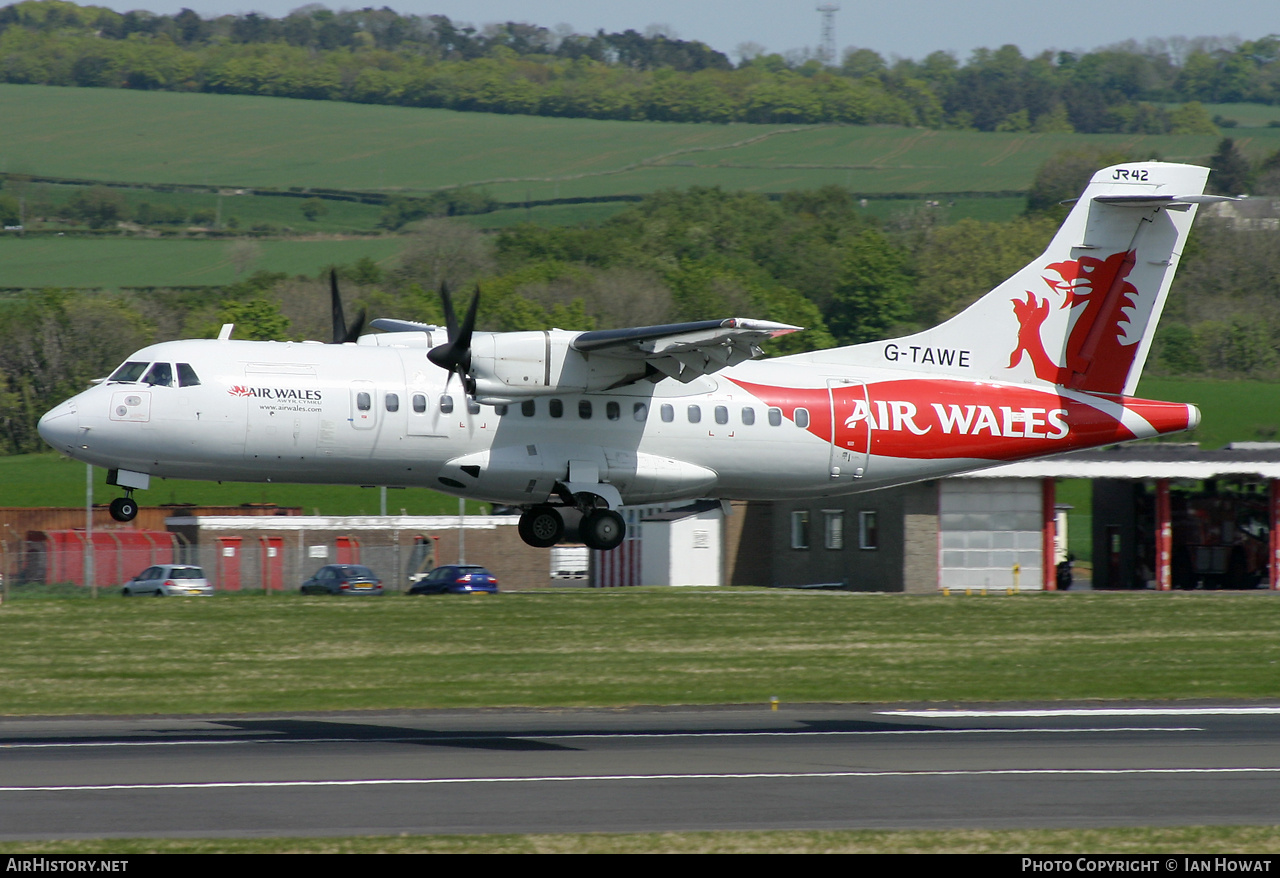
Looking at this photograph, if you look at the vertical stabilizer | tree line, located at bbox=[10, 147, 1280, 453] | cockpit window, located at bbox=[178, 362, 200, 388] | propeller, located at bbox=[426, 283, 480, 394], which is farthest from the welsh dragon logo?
tree line, located at bbox=[10, 147, 1280, 453]

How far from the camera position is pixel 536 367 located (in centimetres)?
2208

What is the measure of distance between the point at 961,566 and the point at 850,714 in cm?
2258

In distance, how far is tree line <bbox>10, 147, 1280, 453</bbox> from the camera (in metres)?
81.5

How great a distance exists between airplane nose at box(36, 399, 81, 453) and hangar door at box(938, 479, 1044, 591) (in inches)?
1240

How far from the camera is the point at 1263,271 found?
112 metres

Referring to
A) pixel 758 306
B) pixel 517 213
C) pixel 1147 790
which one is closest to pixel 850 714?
pixel 1147 790

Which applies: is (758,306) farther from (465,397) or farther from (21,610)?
(465,397)

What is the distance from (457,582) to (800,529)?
45.2 feet

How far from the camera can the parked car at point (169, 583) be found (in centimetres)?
4316

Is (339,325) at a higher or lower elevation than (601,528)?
higher

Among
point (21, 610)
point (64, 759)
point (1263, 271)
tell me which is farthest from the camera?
point (1263, 271)

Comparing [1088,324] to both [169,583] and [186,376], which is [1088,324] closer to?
[186,376]

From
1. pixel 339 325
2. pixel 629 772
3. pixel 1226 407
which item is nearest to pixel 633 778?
pixel 629 772

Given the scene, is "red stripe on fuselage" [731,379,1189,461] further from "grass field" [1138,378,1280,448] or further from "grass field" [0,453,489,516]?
"grass field" [1138,378,1280,448]
